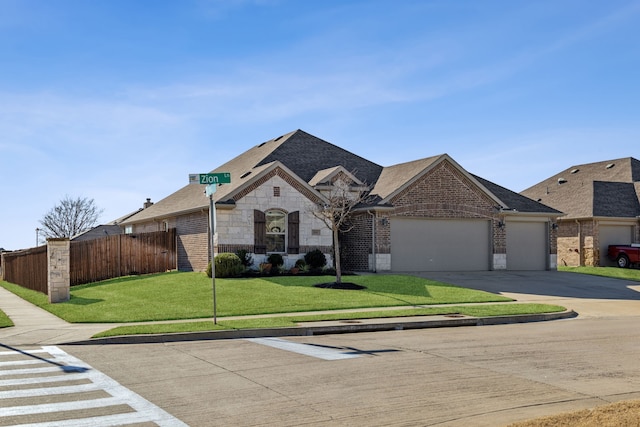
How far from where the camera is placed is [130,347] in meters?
12.7

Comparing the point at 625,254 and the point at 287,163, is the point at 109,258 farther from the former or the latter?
the point at 625,254

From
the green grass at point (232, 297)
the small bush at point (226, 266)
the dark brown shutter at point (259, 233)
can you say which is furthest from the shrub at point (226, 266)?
the dark brown shutter at point (259, 233)

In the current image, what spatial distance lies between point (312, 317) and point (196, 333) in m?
3.48

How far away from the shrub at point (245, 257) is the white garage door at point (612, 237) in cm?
2173

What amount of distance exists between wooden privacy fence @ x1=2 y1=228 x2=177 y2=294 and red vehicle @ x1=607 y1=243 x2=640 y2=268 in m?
24.2

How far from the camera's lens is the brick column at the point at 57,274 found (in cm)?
2114

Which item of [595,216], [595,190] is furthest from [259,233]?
[595,190]

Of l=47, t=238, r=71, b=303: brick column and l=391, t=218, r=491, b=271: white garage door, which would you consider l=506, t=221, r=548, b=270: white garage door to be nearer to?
l=391, t=218, r=491, b=271: white garage door

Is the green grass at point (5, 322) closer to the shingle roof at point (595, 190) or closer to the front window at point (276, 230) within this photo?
the front window at point (276, 230)

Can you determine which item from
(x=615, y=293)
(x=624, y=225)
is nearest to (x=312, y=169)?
(x=615, y=293)

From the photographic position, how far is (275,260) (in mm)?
27391

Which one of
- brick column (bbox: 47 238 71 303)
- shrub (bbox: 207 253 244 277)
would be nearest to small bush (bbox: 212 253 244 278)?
shrub (bbox: 207 253 244 277)

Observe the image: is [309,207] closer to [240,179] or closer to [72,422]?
[240,179]

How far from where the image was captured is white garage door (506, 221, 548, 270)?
3350 cm
